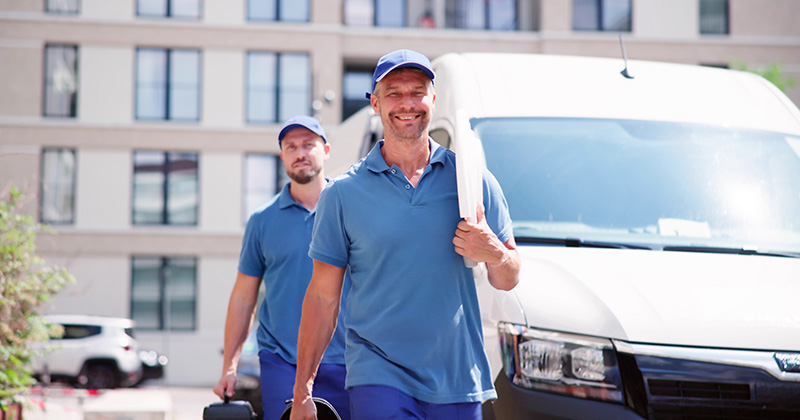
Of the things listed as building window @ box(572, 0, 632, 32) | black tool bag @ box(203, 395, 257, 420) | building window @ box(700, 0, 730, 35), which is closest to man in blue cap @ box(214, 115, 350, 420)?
black tool bag @ box(203, 395, 257, 420)

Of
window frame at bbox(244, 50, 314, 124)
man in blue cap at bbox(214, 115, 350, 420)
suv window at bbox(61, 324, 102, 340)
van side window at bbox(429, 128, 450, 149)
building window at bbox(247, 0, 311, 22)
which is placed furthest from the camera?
building window at bbox(247, 0, 311, 22)

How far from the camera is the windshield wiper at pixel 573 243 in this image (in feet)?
14.5

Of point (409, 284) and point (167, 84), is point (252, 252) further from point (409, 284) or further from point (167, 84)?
point (167, 84)

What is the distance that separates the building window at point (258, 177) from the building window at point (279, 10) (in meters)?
4.80

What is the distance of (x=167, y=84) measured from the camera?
31531 mm

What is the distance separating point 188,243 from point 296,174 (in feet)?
87.5

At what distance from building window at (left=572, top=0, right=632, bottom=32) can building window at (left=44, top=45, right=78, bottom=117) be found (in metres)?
17.8

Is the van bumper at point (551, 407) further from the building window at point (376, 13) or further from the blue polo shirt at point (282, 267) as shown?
the building window at point (376, 13)

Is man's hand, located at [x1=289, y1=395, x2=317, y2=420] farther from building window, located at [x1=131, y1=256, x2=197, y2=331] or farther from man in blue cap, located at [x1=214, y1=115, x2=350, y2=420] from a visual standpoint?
building window, located at [x1=131, y1=256, x2=197, y2=331]

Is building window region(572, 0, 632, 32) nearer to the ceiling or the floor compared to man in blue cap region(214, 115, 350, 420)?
nearer to the ceiling

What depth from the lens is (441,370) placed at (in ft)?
10.6

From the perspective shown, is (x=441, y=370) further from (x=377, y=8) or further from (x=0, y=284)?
(x=377, y=8)

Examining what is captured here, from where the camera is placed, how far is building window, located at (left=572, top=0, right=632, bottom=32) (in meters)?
32.4

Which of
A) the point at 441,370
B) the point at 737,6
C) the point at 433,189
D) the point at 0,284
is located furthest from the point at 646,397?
the point at 737,6
